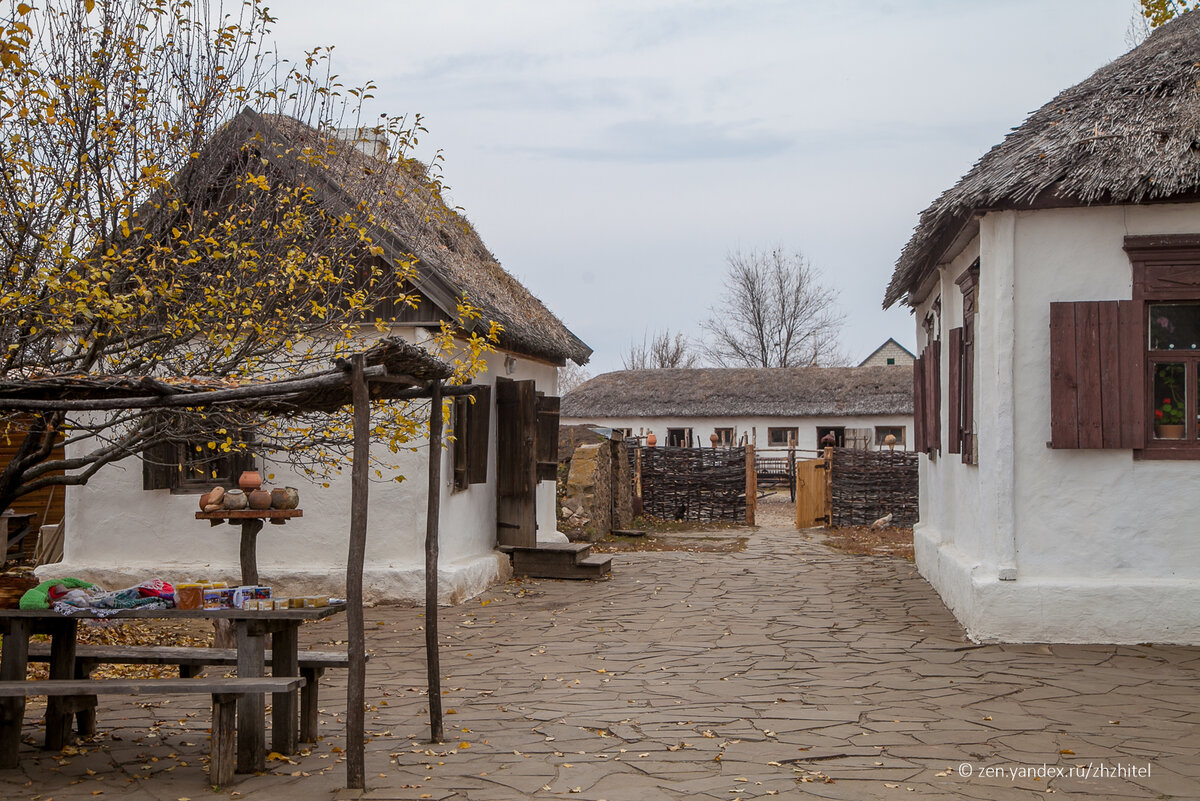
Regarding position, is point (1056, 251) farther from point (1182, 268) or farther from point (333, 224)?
point (333, 224)

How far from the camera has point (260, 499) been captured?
24.0ft

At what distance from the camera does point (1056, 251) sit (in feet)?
26.8

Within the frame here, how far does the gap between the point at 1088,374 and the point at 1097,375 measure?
0.21ft

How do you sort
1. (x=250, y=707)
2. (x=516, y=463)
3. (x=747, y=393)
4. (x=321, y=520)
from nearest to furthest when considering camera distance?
(x=250, y=707) < (x=321, y=520) < (x=516, y=463) < (x=747, y=393)

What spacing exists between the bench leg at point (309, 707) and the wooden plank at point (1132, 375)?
5.93 meters

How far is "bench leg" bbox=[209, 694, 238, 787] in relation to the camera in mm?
4855

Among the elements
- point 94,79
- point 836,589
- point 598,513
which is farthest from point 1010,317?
point 598,513

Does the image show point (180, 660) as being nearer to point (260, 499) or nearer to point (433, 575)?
point (433, 575)

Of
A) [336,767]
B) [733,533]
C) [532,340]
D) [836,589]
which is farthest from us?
→ [733,533]

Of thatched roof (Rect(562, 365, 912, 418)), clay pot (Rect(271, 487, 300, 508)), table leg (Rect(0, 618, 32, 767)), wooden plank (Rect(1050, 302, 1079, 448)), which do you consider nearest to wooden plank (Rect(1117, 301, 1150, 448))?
wooden plank (Rect(1050, 302, 1079, 448))

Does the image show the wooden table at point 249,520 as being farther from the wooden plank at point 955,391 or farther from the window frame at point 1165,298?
the window frame at point 1165,298

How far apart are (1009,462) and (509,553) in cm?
608

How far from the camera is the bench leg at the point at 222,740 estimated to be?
15.9 ft

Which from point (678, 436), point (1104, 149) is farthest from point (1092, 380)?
point (678, 436)
